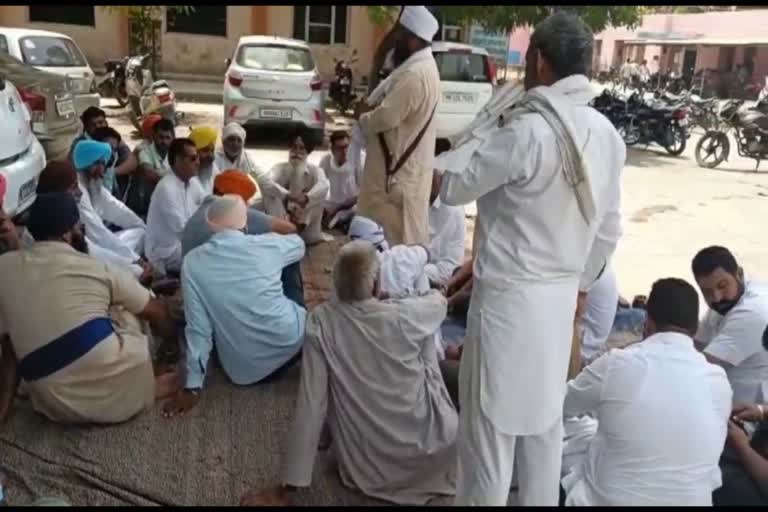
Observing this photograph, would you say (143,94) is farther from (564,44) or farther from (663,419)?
(663,419)

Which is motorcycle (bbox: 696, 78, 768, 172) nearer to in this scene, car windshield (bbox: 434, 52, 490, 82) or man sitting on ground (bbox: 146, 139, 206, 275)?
car windshield (bbox: 434, 52, 490, 82)

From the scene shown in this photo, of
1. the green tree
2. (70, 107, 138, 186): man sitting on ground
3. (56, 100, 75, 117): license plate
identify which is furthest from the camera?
the green tree

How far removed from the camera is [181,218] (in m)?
4.87

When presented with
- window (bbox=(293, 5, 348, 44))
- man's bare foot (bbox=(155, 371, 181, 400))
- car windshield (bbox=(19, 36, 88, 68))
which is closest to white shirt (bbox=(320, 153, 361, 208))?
man's bare foot (bbox=(155, 371, 181, 400))

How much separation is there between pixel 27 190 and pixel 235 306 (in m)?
1.77

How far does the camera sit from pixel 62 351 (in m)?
3.07

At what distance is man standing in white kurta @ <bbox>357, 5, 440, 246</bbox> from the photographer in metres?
4.34

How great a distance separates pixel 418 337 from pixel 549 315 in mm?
631

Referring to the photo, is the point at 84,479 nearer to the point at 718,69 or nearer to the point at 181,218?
the point at 181,218

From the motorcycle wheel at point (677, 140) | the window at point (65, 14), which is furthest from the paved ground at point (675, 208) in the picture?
the window at point (65, 14)

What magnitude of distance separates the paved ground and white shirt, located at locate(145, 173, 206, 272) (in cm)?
324

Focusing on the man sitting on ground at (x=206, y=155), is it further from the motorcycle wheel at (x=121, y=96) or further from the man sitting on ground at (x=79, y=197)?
the motorcycle wheel at (x=121, y=96)

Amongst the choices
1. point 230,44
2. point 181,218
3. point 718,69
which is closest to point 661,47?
point 718,69

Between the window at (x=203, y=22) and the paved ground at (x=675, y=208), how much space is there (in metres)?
5.32
